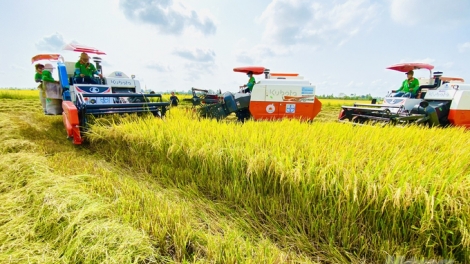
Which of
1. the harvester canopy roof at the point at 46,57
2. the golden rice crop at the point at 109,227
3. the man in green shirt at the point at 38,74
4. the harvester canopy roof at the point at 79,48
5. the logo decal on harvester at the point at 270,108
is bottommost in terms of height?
the golden rice crop at the point at 109,227

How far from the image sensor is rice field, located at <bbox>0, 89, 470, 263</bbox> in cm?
137

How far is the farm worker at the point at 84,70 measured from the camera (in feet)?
18.1

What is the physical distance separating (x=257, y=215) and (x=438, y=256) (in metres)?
1.36

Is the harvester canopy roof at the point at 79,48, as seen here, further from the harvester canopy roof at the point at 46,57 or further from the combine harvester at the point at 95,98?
the harvester canopy roof at the point at 46,57

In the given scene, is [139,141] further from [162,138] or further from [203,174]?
[203,174]

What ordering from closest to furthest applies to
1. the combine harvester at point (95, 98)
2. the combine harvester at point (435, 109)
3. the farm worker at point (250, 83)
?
1. the combine harvester at point (95, 98)
2. the combine harvester at point (435, 109)
3. the farm worker at point (250, 83)

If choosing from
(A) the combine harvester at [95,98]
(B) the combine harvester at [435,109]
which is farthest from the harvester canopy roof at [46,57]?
(B) the combine harvester at [435,109]

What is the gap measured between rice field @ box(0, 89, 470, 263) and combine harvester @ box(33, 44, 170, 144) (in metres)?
1.21

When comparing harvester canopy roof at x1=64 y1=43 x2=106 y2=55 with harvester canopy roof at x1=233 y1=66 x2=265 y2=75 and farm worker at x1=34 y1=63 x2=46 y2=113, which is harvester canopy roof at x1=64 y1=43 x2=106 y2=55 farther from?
harvester canopy roof at x1=233 y1=66 x2=265 y2=75

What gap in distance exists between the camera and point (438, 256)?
1398mm

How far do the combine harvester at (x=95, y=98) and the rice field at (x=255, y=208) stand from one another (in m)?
1.21

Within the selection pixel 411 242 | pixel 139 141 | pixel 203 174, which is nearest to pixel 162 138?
pixel 139 141

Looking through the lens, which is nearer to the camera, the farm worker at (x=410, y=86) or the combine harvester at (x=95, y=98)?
the combine harvester at (x=95, y=98)

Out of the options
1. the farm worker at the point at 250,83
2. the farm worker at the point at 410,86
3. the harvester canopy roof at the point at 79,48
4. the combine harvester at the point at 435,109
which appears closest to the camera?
the combine harvester at the point at 435,109
